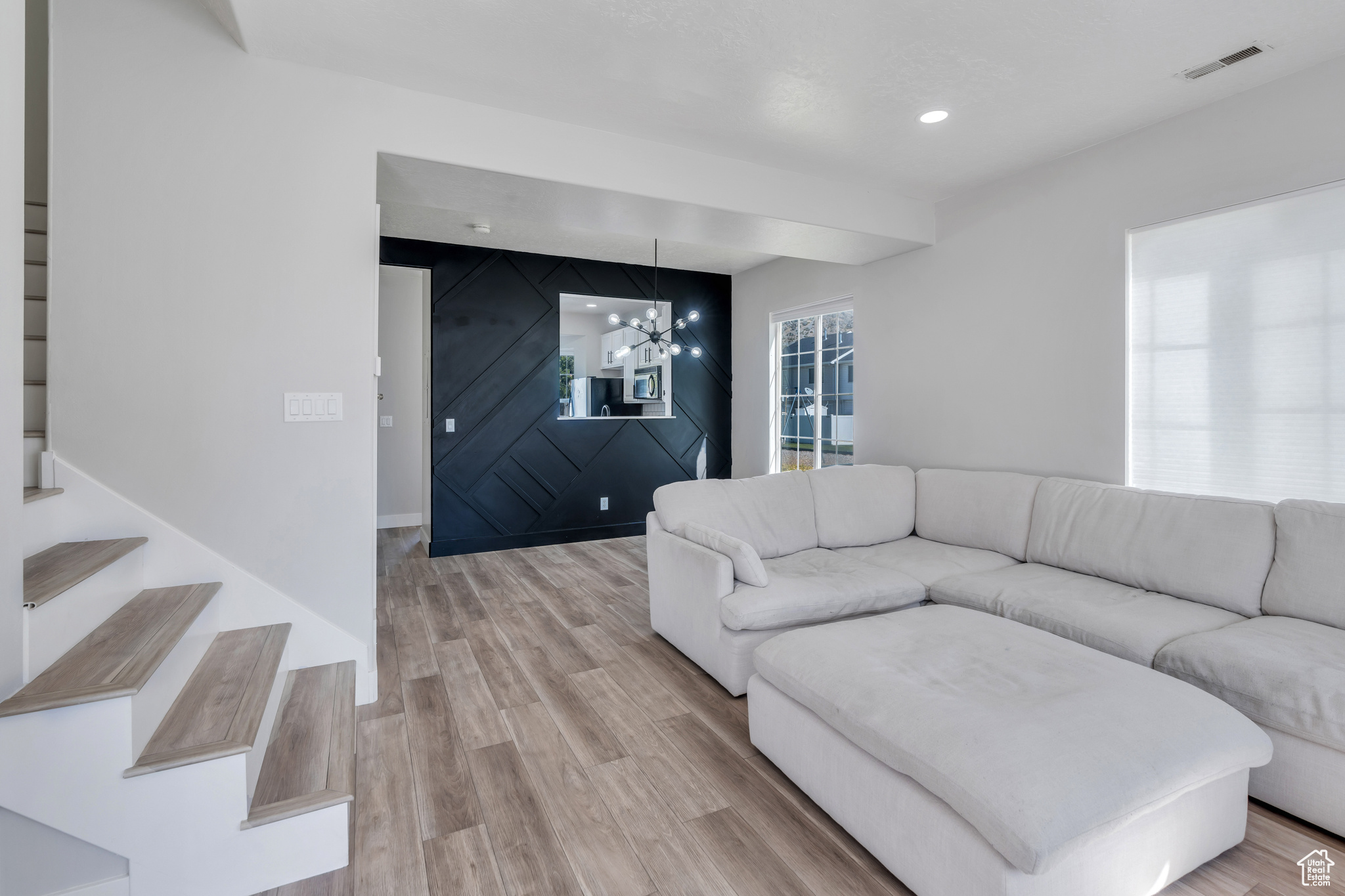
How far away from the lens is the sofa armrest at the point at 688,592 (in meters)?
2.68

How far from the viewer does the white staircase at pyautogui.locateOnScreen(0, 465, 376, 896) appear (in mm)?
1410

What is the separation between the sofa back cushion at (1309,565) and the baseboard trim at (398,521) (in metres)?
6.52

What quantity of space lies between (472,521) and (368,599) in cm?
275

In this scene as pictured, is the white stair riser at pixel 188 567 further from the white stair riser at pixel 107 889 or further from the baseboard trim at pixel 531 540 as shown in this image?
the baseboard trim at pixel 531 540

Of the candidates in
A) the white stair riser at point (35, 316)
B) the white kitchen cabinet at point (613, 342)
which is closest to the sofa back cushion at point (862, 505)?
the white kitchen cabinet at point (613, 342)

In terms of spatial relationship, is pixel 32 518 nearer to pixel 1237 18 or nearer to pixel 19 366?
pixel 19 366

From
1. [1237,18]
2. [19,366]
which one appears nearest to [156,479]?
[19,366]

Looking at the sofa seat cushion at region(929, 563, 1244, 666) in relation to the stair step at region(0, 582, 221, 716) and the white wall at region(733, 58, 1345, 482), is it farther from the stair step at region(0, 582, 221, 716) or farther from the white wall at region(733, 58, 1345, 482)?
the stair step at region(0, 582, 221, 716)

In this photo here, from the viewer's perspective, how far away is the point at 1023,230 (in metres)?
3.53

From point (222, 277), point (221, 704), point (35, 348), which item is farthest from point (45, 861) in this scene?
point (222, 277)

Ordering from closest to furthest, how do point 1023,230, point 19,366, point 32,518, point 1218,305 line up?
point 19,366, point 32,518, point 1218,305, point 1023,230

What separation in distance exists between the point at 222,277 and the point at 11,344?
2.88 ft

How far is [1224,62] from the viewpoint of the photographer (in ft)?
7.85

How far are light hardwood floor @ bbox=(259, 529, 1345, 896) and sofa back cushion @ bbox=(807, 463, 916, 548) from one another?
1.20m
